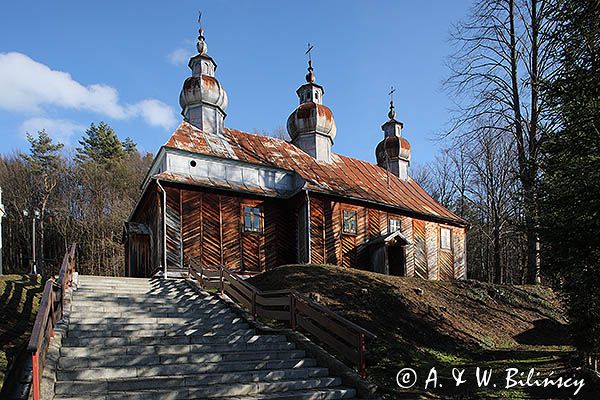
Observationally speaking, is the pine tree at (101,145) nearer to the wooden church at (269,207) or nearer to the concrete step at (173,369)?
the wooden church at (269,207)

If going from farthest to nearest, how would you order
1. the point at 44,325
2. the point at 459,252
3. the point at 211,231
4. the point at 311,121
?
1. the point at 459,252
2. the point at 311,121
3. the point at 211,231
4. the point at 44,325

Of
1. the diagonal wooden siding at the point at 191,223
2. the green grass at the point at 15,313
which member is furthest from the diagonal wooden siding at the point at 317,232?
the green grass at the point at 15,313

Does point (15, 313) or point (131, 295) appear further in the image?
point (131, 295)

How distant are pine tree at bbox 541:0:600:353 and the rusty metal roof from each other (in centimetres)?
1191

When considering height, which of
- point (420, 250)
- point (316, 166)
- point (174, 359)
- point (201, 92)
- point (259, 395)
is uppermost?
point (201, 92)

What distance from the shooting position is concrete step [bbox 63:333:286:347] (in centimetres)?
859

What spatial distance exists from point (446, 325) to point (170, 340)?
296 inches

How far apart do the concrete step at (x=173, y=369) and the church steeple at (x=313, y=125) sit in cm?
1737

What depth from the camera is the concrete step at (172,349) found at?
26.3ft

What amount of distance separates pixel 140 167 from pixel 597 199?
37.9 meters

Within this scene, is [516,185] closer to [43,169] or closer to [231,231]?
[231,231]

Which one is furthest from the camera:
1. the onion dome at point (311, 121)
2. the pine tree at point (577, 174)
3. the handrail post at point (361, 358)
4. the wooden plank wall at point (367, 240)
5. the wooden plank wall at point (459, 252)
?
the wooden plank wall at point (459, 252)

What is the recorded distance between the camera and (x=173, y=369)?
26.1ft

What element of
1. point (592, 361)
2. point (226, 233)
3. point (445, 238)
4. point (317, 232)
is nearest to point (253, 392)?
point (592, 361)
